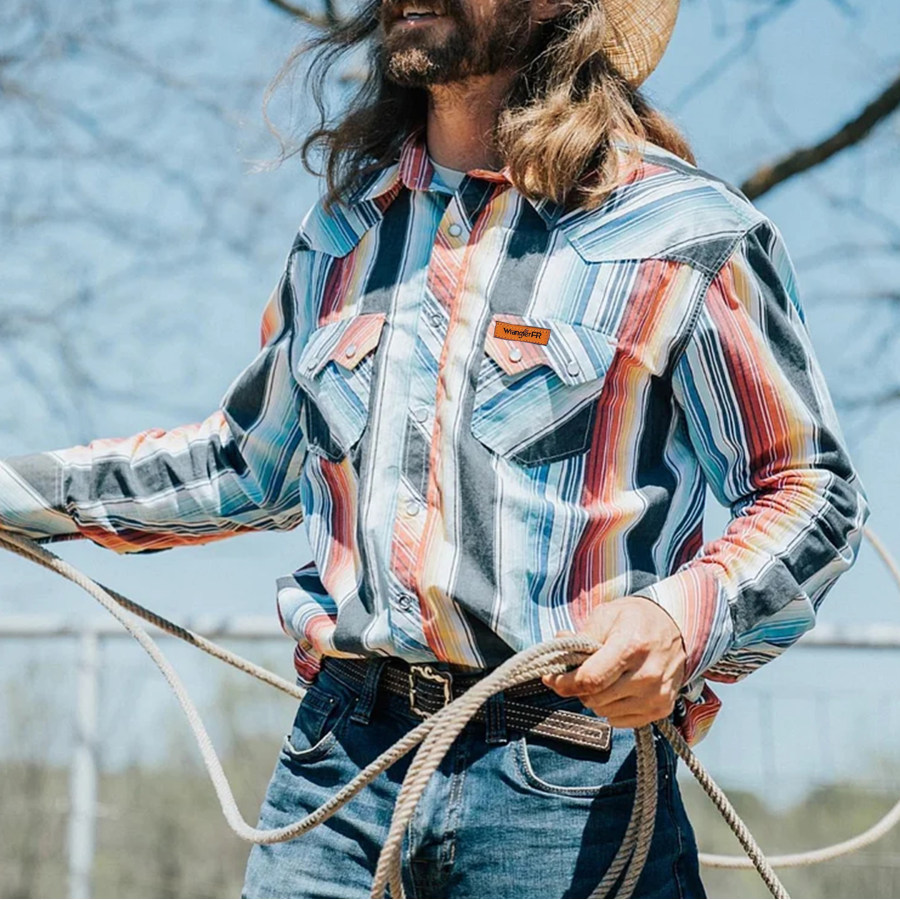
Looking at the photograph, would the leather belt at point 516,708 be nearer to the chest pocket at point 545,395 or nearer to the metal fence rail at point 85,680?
the chest pocket at point 545,395

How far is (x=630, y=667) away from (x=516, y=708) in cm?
24

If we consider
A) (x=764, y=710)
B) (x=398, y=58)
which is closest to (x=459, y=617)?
(x=398, y=58)

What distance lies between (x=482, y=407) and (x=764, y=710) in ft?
8.67

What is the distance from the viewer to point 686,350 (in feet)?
5.60

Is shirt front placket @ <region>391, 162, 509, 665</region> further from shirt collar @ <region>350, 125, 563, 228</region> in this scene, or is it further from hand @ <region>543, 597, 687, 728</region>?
hand @ <region>543, 597, 687, 728</region>

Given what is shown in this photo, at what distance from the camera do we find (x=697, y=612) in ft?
4.92

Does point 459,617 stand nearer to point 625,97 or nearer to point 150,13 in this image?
point 625,97

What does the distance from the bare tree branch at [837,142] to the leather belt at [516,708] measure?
3.03 meters

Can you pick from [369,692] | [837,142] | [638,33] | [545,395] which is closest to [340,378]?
[545,395]

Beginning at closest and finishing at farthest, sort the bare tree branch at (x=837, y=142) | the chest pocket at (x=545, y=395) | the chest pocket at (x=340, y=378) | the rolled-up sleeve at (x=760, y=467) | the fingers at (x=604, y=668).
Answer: the fingers at (x=604, y=668), the rolled-up sleeve at (x=760, y=467), the chest pocket at (x=545, y=395), the chest pocket at (x=340, y=378), the bare tree branch at (x=837, y=142)

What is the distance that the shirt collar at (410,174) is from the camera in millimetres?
1844

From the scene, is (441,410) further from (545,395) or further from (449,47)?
(449,47)

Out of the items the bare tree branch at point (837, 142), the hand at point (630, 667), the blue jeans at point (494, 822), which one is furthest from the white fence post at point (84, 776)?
the hand at point (630, 667)

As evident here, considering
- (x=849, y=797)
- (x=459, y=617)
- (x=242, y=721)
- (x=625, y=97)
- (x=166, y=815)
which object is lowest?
(x=166, y=815)
